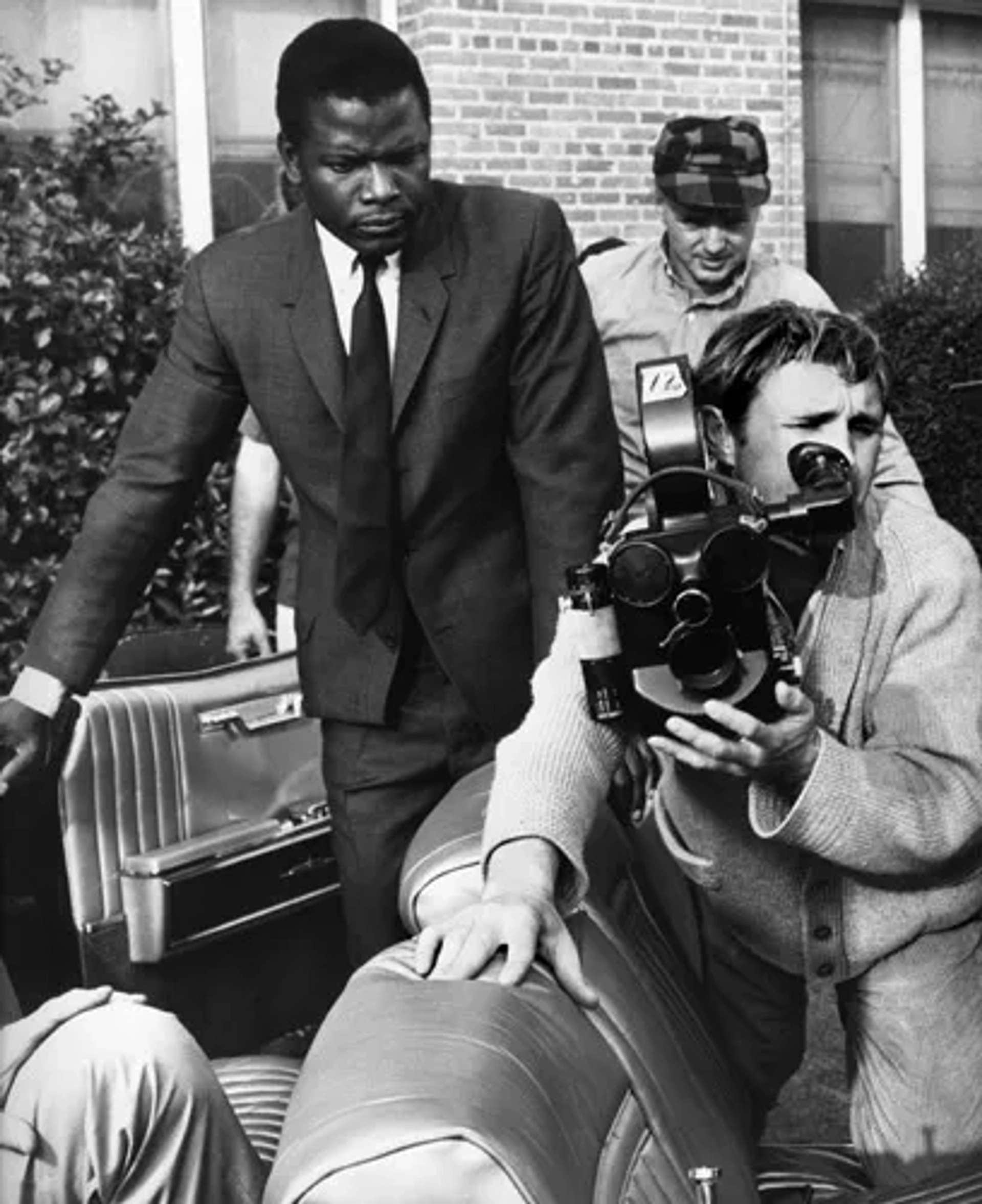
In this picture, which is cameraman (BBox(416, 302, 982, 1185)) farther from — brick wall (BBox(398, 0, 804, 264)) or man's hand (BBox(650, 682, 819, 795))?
brick wall (BBox(398, 0, 804, 264))

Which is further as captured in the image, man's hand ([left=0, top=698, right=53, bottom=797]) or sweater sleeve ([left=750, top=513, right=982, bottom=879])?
man's hand ([left=0, top=698, right=53, bottom=797])

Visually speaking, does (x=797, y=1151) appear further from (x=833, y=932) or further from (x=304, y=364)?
(x=304, y=364)

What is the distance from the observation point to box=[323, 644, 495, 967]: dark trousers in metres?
3.60

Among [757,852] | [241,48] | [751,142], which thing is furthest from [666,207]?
[241,48]

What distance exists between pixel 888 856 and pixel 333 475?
1.40 m

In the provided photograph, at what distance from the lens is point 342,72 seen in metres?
3.35

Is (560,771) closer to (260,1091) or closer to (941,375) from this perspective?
(260,1091)

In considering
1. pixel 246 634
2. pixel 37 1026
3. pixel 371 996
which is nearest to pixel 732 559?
pixel 371 996

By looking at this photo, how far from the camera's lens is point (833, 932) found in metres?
2.55

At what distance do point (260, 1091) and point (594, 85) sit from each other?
21.3ft

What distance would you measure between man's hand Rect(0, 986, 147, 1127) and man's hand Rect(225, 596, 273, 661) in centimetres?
262

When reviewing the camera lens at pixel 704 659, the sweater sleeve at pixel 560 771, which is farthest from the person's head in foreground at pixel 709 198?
the camera lens at pixel 704 659

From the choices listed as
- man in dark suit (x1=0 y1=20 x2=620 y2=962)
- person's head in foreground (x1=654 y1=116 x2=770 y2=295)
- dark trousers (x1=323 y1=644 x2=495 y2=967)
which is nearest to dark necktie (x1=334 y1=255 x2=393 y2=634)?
man in dark suit (x1=0 y1=20 x2=620 y2=962)

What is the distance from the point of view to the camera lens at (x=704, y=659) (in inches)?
85.7
